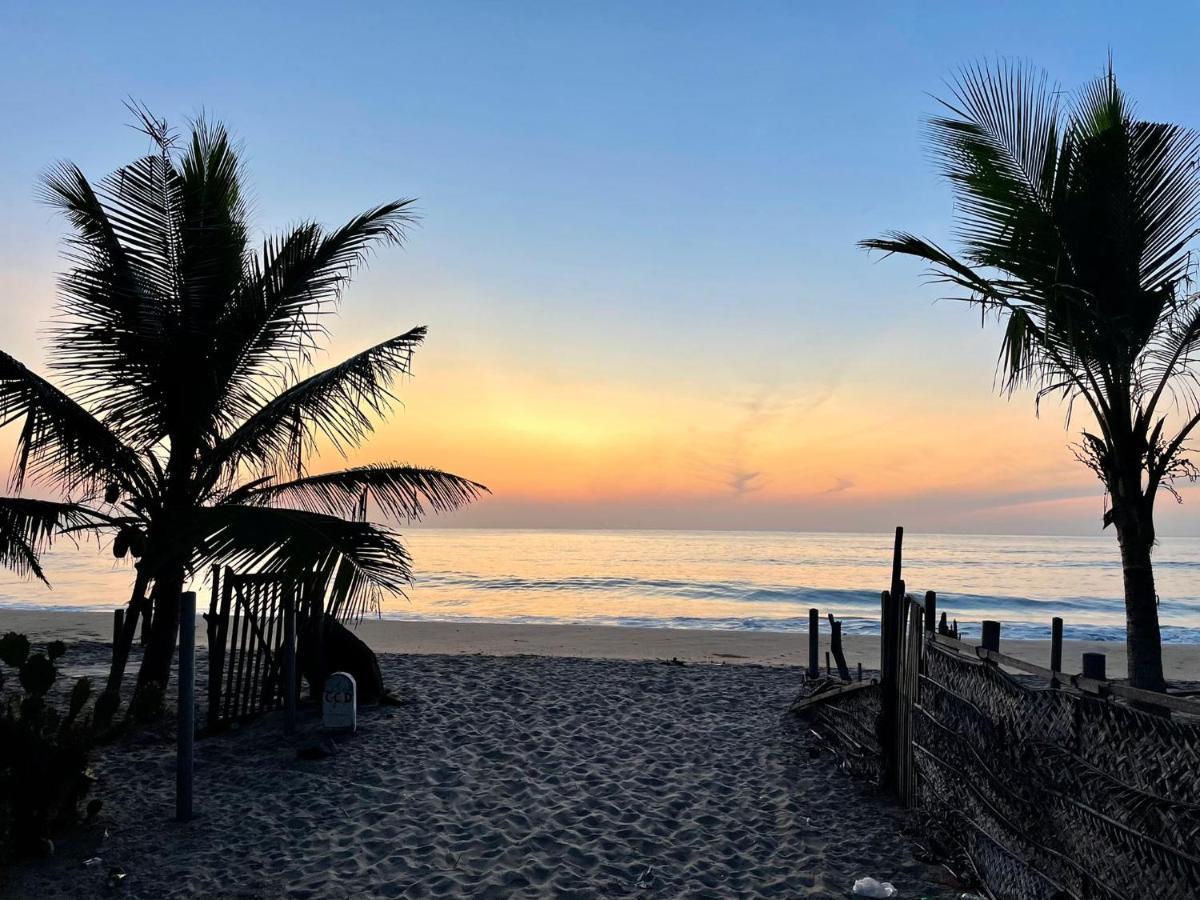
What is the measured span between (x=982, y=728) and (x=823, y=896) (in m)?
1.34

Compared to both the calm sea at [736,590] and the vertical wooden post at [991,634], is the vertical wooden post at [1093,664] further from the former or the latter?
the calm sea at [736,590]

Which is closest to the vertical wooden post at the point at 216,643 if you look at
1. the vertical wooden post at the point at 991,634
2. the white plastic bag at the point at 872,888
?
the white plastic bag at the point at 872,888

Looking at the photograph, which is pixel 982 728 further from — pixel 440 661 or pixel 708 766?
pixel 440 661

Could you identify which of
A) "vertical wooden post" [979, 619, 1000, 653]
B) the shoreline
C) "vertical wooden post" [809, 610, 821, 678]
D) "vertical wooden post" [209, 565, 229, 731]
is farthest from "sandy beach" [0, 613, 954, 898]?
the shoreline

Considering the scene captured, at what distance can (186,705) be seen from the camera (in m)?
5.68

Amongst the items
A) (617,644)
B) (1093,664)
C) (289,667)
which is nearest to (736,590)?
(617,644)

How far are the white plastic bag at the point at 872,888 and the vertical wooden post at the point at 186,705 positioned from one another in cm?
438

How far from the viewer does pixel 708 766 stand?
7562 mm

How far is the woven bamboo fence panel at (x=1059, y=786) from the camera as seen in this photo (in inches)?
121

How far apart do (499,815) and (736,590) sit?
33.3 meters

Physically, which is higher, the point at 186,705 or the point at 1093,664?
the point at 1093,664

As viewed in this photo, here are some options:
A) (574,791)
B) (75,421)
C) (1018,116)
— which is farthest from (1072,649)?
(75,421)

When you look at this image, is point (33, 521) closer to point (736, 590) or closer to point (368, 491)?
point (368, 491)

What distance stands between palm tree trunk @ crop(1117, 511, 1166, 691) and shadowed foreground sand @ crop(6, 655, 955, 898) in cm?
370
